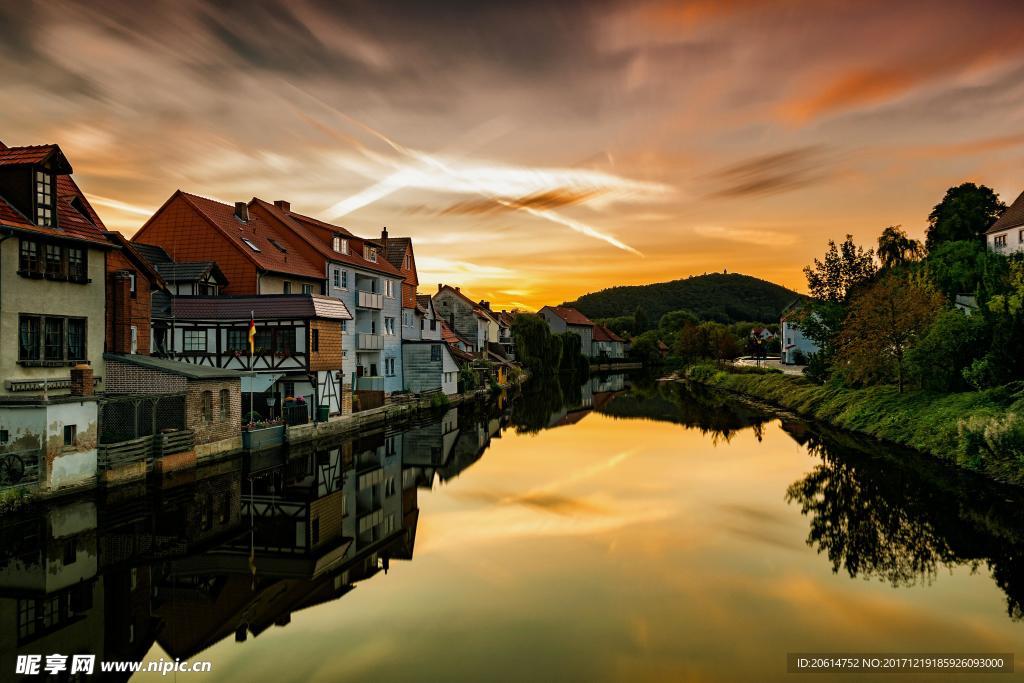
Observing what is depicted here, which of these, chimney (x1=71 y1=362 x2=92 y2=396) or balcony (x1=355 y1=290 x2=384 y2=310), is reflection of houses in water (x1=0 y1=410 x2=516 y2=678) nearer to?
chimney (x1=71 y1=362 x2=92 y2=396)

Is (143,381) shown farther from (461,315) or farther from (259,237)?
(461,315)

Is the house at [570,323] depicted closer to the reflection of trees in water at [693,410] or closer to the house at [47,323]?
the reflection of trees in water at [693,410]

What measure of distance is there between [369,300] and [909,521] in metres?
32.8

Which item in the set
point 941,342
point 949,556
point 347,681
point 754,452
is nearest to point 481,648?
point 347,681

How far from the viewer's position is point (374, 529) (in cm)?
1641

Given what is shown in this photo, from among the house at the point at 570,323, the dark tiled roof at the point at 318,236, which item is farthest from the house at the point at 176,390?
the house at the point at 570,323

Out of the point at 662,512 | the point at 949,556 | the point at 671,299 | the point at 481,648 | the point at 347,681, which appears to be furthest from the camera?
the point at 671,299

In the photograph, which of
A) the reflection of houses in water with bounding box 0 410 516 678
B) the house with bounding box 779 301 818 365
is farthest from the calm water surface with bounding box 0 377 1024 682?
the house with bounding box 779 301 818 365

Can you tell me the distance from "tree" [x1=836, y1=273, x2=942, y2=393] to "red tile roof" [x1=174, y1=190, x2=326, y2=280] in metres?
30.1

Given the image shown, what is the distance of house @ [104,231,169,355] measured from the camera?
2364 centimetres

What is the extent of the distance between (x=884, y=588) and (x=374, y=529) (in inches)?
446

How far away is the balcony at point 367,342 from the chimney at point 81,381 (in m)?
20.3

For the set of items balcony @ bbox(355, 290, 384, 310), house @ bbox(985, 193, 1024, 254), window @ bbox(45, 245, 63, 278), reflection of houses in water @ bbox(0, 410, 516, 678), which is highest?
house @ bbox(985, 193, 1024, 254)

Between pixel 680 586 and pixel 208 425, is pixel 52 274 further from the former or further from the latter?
pixel 680 586
